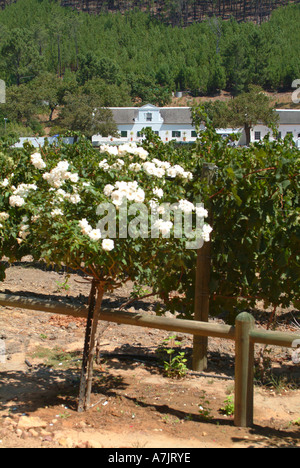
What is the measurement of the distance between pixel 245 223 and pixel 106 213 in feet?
6.22

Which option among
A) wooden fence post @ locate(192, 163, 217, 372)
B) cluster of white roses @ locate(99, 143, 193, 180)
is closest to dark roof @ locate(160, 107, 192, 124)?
wooden fence post @ locate(192, 163, 217, 372)

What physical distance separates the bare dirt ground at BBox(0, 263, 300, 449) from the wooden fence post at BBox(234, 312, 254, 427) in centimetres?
13

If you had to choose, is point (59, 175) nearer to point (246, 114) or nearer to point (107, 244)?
point (107, 244)

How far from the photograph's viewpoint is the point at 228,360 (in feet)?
19.8

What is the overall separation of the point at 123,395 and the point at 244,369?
1.17 metres

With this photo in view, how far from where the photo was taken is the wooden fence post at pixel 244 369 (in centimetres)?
406

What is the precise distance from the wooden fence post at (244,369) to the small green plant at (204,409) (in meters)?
0.27

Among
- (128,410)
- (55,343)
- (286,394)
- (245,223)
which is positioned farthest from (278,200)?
(55,343)

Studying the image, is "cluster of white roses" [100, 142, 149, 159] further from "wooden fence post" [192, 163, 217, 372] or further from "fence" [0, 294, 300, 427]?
"wooden fence post" [192, 163, 217, 372]

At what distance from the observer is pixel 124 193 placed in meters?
3.59

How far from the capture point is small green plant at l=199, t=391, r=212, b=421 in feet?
14.1

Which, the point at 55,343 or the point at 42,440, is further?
the point at 55,343
